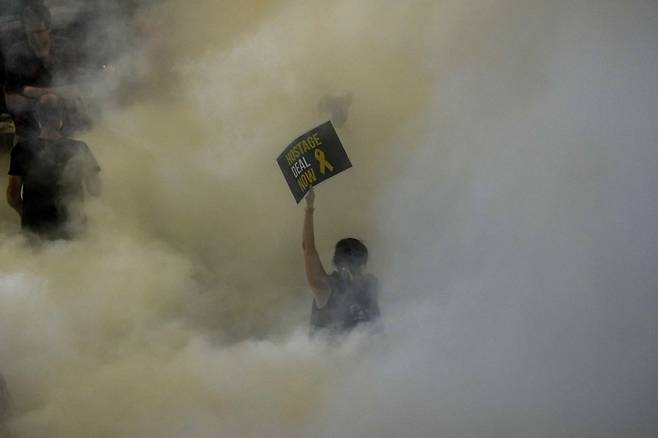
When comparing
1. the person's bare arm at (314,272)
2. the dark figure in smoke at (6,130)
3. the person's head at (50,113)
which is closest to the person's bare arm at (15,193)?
the person's head at (50,113)

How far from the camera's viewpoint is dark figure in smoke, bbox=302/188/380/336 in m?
3.07

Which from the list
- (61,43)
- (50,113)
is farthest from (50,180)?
(61,43)

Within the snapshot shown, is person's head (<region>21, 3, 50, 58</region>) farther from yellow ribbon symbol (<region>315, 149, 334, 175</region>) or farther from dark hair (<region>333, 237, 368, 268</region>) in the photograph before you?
dark hair (<region>333, 237, 368, 268</region>)

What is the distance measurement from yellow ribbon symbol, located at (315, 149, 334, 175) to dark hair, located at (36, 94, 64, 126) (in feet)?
4.97

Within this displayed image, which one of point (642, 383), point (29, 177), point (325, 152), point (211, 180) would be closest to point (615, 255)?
point (642, 383)

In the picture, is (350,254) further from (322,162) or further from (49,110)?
(49,110)

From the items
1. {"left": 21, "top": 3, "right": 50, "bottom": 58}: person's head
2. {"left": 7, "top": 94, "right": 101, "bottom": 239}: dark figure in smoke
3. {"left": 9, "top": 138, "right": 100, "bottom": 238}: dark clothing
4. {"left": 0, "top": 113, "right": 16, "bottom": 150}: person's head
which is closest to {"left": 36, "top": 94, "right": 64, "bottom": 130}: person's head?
{"left": 7, "top": 94, "right": 101, "bottom": 239}: dark figure in smoke

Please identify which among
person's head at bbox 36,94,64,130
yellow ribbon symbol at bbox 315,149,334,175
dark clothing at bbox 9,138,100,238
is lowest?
yellow ribbon symbol at bbox 315,149,334,175

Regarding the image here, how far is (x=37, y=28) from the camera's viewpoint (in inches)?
161

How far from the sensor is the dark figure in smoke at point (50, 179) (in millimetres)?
3729

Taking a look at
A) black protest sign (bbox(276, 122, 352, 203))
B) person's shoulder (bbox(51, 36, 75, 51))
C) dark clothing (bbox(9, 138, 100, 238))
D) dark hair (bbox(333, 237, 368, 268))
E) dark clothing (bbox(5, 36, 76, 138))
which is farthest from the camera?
person's shoulder (bbox(51, 36, 75, 51))

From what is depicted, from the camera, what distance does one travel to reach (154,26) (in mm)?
4453

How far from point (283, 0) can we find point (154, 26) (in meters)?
0.76

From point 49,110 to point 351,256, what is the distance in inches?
68.2
